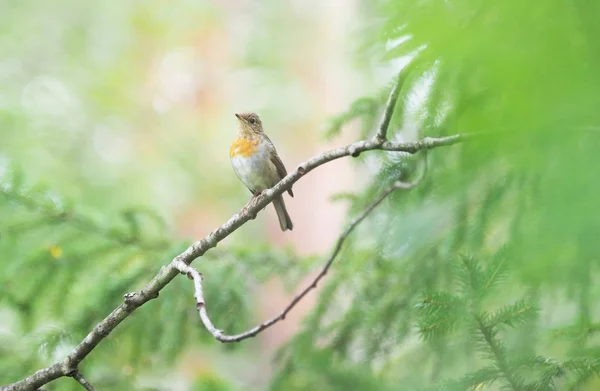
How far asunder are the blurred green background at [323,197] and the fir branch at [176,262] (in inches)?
9.1

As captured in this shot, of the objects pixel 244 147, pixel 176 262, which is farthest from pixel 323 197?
pixel 176 262

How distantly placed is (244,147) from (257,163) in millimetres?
133

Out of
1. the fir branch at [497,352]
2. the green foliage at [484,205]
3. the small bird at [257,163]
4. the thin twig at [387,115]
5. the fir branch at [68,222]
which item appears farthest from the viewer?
the small bird at [257,163]

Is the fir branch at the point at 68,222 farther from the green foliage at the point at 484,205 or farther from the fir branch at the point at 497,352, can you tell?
the fir branch at the point at 497,352

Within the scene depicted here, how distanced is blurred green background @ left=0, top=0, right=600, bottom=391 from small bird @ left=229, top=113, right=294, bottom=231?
1.17 feet

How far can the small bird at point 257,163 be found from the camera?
3719 mm

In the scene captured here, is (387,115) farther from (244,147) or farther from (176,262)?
(244,147)

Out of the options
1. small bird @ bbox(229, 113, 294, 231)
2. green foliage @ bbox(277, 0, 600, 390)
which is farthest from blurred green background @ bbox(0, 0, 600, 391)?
small bird @ bbox(229, 113, 294, 231)

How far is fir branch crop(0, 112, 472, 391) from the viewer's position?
72.9 inches

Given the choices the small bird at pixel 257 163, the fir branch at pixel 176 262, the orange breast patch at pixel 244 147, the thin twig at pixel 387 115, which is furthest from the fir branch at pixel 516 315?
the orange breast patch at pixel 244 147

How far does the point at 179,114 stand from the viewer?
10742mm

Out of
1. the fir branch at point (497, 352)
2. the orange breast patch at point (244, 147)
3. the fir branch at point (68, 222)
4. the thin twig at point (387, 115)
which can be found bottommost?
the fir branch at point (497, 352)

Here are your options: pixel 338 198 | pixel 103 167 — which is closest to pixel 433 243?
pixel 338 198

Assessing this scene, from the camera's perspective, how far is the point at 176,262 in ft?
6.53
